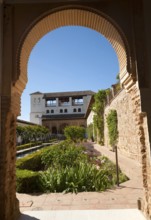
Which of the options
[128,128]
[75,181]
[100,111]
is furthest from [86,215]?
[100,111]

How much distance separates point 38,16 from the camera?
14.2 ft

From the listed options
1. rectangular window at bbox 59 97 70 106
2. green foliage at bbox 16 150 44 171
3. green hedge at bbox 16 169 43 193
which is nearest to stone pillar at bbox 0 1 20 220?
Result: green hedge at bbox 16 169 43 193

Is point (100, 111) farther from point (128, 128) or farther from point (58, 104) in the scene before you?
point (58, 104)

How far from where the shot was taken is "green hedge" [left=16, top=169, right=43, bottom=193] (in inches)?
245

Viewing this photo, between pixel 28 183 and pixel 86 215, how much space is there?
2406 mm

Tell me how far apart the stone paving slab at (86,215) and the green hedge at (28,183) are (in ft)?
5.48

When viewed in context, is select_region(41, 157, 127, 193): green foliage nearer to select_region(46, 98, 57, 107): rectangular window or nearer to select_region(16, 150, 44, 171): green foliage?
select_region(16, 150, 44, 171): green foliage

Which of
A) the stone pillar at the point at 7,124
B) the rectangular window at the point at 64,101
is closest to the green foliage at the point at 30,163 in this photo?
the stone pillar at the point at 7,124

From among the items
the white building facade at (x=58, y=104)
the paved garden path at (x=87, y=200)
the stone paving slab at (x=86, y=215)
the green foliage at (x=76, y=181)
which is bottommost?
the stone paving slab at (x=86, y=215)

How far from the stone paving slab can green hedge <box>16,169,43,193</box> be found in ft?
5.48

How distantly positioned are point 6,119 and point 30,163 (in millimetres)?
6890

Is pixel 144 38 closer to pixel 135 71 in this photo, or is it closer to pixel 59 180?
pixel 135 71

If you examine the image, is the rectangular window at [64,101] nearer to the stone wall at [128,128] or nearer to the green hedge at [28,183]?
the stone wall at [128,128]

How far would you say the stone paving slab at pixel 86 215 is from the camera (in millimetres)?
4254
